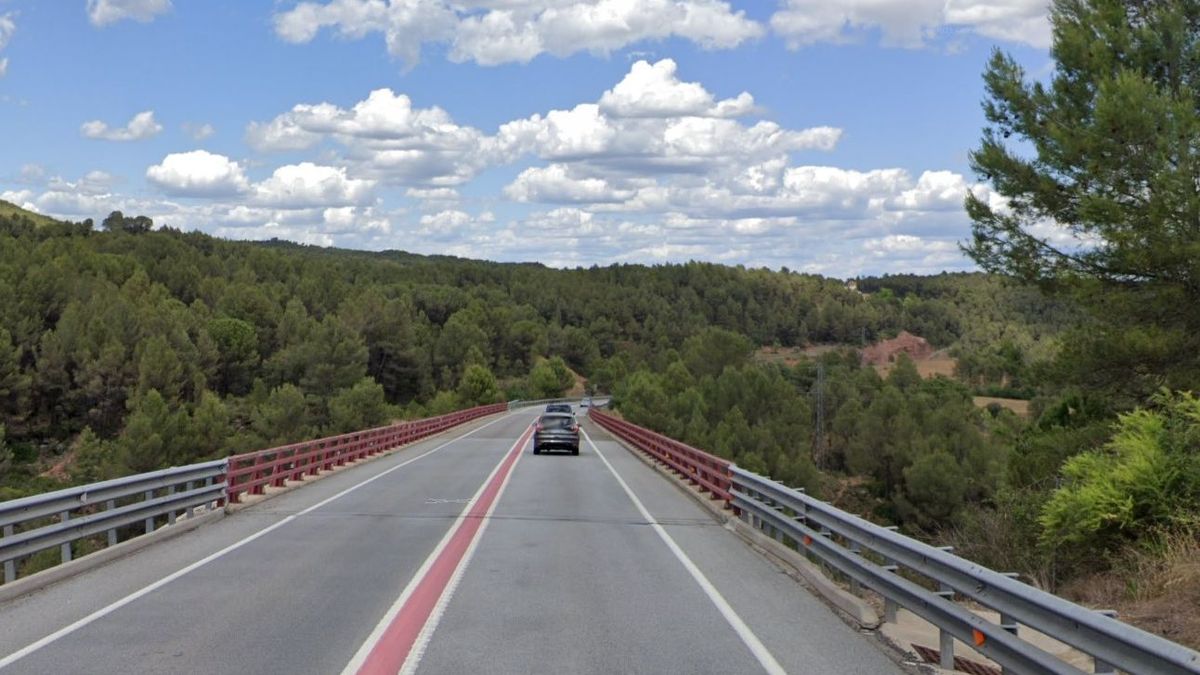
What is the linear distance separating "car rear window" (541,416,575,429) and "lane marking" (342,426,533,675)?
20813 mm

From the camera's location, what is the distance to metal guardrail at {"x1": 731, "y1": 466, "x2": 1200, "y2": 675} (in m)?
4.88

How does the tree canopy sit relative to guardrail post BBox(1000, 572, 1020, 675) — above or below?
above

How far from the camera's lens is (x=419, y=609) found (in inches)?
352

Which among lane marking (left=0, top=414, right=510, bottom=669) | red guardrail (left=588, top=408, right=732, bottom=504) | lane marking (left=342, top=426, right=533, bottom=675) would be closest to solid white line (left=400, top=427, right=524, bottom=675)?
lane marking (left=342, top=426, right=533, bottom=675)

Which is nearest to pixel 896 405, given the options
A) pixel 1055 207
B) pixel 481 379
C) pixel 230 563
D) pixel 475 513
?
pixel 481 379

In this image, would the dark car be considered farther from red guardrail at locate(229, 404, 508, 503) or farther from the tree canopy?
the tree canopy

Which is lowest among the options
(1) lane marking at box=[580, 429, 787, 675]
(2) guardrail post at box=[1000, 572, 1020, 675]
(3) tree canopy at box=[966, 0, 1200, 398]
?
(1) lane marking at box=[580, 429, 787, 675]

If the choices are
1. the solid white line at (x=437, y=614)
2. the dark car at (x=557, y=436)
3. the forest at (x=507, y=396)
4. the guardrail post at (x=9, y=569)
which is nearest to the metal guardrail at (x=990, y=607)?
the forest at (x=507, y=396)

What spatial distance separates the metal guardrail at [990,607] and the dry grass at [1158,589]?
137 cm

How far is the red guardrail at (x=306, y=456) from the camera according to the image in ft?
61.1

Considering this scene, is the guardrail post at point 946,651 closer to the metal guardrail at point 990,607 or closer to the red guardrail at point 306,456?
the metal guardrail at point 990,607

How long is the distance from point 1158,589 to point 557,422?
29.2 meters

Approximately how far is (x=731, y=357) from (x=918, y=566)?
379 ft

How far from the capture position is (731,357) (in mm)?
122750
